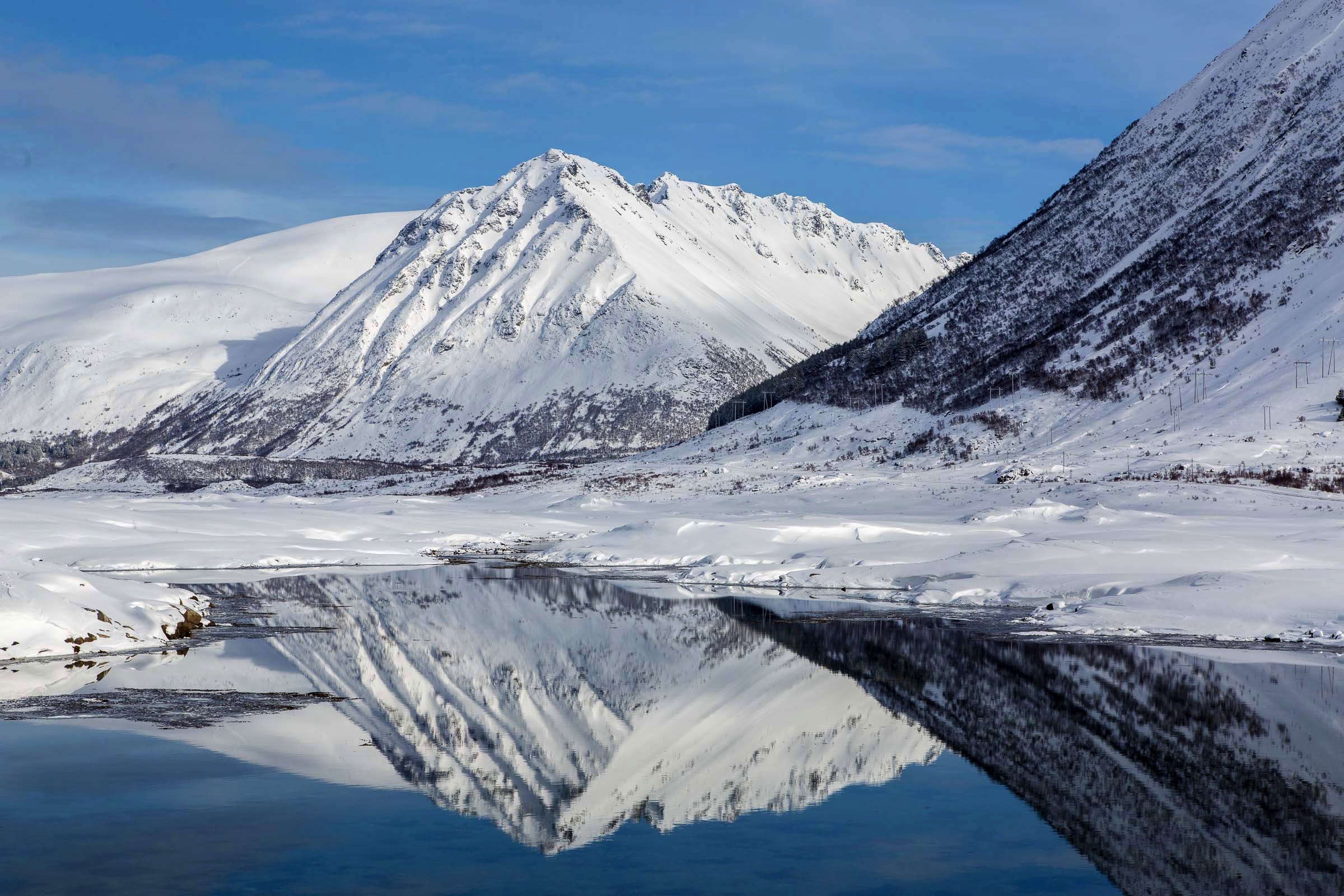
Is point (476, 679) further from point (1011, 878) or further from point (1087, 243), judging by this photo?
point (1087, 243)

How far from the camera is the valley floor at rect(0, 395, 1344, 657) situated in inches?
1178

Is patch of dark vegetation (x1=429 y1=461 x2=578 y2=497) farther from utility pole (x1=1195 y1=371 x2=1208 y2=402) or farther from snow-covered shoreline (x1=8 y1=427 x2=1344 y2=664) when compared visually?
utility pole (x1=1195 y1=371 x2=1208 y2=402)

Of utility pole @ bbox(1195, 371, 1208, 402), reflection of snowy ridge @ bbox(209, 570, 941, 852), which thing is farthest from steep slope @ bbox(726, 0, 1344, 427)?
reflection of snowy ridge @ bbox(209, 570, 941, 852)

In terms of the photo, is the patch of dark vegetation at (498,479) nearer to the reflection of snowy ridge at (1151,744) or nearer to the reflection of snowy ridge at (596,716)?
the reflection of snowy ridge at (596,716)

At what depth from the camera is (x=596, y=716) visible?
21.8 m

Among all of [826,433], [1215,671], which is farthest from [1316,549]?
[826,433]

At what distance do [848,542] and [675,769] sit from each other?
109ft

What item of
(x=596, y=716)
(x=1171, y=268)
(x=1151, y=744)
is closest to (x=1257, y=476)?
(x=1171, y=268)

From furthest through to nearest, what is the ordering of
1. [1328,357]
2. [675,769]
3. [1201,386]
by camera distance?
[1201,386]
[1328,357]
[675,769]

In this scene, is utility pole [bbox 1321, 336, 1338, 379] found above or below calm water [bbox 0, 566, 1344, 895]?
above

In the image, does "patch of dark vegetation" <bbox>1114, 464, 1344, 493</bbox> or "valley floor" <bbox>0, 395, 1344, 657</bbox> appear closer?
"valley floor" <bbox>0, 395, 1344, 657</bbox>

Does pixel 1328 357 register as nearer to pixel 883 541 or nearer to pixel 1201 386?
pixel 1201 386

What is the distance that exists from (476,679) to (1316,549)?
26165mm

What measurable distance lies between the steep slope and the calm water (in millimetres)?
68950
